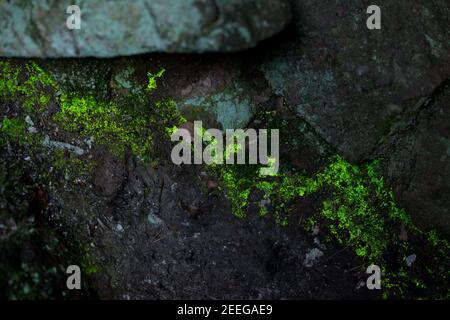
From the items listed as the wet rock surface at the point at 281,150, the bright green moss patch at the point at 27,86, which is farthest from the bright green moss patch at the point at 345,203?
the bright green moss patch at the point at 27,86

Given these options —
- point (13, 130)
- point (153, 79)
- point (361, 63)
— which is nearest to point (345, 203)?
point (361, 63)

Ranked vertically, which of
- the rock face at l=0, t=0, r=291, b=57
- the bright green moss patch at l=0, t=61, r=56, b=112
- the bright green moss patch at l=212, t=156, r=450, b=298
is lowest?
the bright green moss patch at l=212, t=156, r=450, b=298

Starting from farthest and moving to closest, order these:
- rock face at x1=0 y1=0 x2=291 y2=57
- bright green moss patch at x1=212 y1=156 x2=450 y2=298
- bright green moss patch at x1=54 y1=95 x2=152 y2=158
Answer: bright green moss patch at x1=54 y1=95 x2=152 y2=158 < bright green moss patch at x1=212 y1=156 x2=450 y2=298 < rock face at x1=0 y1=0 x2=291 y2=57

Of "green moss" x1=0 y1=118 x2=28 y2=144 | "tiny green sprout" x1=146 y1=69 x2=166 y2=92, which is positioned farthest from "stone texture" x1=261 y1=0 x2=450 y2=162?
"green moss" x1=0 y1=118 x2=28 y2=144

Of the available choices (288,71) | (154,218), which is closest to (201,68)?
(288,71)

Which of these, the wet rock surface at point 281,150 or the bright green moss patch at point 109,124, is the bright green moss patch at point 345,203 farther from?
the bright green moss patch at point 109,124

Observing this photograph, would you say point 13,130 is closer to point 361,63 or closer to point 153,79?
point 153,79

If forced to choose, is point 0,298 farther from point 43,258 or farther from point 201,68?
point 201,68

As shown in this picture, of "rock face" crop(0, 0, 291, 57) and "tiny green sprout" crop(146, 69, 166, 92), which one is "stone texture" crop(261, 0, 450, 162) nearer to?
"rock face" crop(0, 0, 291, 57)

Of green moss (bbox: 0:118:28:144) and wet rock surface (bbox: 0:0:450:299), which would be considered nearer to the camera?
wet rock surface (bbox: 0:0:450:299)
